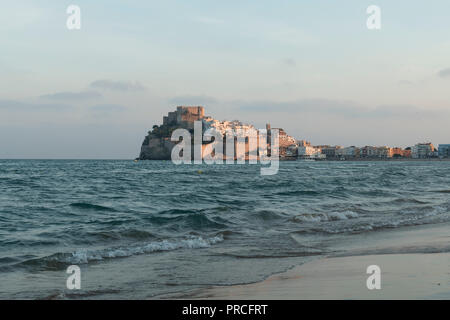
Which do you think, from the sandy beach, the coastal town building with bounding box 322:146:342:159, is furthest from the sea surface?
the coastal town building with bounding box 322:146:342:159

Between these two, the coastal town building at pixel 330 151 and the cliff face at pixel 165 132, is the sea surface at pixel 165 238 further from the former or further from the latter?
the coastal town building at pixel 330 151

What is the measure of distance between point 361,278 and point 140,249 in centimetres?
427

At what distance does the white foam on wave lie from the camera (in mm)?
7676

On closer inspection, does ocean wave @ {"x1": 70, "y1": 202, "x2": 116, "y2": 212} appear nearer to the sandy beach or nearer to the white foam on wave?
the white foam on wave

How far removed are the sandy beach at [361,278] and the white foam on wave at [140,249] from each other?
2733 millimetres

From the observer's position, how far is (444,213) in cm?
1393

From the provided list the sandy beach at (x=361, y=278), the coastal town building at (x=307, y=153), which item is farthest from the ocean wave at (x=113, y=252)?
the coastal town building at (x=307, y=153)

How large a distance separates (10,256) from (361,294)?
5584mm

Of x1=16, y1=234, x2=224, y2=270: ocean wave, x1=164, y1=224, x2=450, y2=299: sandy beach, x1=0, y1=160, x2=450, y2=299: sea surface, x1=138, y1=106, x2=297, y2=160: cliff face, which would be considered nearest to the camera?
x1=164, y1=224, x2=450, y2=299: sandy beach

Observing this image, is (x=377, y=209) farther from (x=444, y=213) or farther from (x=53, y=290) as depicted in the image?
(x=53, y=290)

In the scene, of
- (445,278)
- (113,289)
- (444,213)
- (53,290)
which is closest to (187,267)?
(113,289)

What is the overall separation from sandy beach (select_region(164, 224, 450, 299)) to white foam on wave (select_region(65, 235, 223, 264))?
273 centimetres

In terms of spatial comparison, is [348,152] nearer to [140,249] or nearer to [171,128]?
[171,128]

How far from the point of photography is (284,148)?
505 ft
